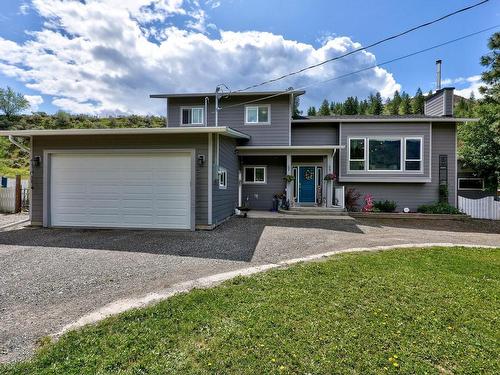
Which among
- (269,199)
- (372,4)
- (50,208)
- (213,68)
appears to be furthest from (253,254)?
(213,68)

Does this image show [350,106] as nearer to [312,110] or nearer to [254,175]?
[312,110]

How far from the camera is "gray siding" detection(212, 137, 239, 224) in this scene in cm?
923

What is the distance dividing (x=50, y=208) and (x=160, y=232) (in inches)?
147

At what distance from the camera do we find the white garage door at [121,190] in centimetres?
871

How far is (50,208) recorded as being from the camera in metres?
9.08

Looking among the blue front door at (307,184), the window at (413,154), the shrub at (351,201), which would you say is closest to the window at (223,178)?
the blue front door at (307,184)

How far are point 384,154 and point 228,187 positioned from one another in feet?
24.8

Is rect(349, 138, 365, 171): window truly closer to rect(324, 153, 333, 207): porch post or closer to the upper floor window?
the upper floor window

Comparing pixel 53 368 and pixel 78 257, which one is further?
pixel 78 257

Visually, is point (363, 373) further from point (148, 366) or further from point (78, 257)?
point (78, 257)

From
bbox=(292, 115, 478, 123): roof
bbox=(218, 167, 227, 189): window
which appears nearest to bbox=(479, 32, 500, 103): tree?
bbox=(292, 115, 478, 123): roof

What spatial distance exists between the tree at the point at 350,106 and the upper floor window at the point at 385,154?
3638 cm

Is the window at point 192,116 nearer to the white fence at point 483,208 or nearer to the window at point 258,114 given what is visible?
the window at point 258,114

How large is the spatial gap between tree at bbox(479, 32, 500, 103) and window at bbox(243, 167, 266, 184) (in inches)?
388
